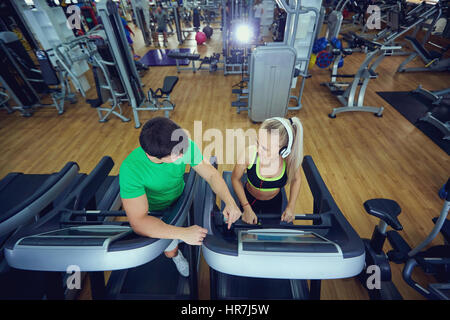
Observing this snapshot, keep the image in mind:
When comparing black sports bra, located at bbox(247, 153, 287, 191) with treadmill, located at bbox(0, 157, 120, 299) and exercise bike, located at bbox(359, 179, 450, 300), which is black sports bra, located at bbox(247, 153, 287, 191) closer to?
exercise bike, located at bbox(359, 179, 450, 300)

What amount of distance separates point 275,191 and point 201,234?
74 cm

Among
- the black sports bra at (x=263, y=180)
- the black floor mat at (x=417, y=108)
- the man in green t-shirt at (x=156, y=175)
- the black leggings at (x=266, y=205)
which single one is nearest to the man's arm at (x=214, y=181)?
the man in green t-shirt at (x=156, y=175)

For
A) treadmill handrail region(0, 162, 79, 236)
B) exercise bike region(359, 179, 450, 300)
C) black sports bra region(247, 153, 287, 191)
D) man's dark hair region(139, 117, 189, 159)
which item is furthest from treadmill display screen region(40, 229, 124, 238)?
exercise bike region(359, 179, 450, 300)

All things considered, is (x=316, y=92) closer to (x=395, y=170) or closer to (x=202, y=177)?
(x=395, y=170)

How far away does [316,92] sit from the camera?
14.5ft

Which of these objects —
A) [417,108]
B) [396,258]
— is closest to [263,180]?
[396,258]

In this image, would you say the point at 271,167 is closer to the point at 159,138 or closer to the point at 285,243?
the point at 285,243

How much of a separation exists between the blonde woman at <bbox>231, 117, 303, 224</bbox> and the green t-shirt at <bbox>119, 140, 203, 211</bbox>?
357 millimetres

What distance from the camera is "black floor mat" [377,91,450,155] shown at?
3060 mm

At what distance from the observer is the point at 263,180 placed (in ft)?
4.77

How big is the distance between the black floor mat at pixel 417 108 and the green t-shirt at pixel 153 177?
A: 11.4 ft

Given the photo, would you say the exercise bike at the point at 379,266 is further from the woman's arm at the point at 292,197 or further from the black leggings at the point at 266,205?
the black leggings at the point at 266,205

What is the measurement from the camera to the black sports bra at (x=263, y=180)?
1449 mm

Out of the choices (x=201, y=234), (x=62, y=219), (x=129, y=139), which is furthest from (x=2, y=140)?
(x=201, y=234)
